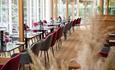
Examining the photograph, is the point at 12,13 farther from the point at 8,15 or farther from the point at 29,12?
the point at 29,12

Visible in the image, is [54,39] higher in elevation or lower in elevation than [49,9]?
lower

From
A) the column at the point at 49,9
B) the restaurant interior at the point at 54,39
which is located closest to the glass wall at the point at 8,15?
the restaurant interior at the point at 54,39

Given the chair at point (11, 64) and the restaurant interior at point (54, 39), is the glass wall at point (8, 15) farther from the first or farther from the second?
the chair at point (11, 64)

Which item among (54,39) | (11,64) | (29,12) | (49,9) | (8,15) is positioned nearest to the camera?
(11,64)

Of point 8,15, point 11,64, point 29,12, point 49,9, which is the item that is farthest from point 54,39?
point 49,9

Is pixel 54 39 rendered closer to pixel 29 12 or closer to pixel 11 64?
pixel 11 64

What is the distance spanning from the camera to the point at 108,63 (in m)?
1.01

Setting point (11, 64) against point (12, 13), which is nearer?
point (11, 64)

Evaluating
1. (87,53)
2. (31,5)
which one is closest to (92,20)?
(87,53)

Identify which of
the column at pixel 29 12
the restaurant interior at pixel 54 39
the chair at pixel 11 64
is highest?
the column at pixel 29 12

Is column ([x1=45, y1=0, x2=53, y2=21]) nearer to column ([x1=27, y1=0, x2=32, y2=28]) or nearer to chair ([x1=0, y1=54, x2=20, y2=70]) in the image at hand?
column ([x1=27, y1=0, x2=32, y2=28])

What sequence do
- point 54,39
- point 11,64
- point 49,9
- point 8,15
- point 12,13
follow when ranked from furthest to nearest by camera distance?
point 49,9 < point 12,13 < point 8,15 < point 54,39 < point 11,64

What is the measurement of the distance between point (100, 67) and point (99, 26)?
9.0 inches

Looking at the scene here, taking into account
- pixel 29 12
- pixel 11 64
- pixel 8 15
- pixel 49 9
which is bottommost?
pixel 11 64
